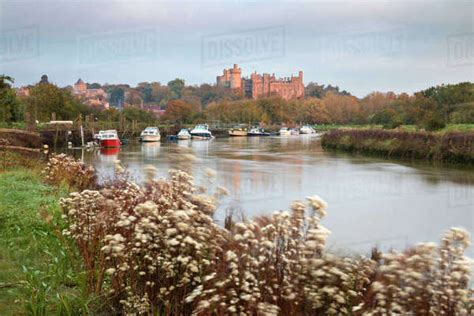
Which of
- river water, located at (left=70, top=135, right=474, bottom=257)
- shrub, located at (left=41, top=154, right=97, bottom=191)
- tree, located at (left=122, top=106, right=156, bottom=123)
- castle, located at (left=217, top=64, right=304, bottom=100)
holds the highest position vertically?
castle, located at (left=217, top=64, right=304, bottom=100)

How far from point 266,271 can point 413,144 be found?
36.2 m

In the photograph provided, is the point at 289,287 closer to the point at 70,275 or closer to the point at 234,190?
the point at 70,275

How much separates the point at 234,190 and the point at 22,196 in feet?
30.7

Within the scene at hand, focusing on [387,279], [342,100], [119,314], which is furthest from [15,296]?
[342,100]

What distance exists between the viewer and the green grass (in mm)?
5078

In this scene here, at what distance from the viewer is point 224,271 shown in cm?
432

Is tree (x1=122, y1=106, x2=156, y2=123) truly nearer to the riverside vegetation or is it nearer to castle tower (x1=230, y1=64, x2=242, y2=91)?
castle tower (x1=230, y1=64, x2=242, y2=91)

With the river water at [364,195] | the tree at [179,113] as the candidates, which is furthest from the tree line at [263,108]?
the river water at [364,195]

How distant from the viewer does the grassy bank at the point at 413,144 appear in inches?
1316

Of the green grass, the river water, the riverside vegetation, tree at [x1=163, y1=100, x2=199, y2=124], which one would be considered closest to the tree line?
tree at [x1=163, y1=100, x2=199, y2=124]

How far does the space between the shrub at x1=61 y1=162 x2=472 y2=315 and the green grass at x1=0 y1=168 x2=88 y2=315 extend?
0.44 m

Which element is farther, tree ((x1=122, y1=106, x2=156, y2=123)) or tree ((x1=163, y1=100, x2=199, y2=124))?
tree ((x1=163, y1=100, x2=199, y2=124))

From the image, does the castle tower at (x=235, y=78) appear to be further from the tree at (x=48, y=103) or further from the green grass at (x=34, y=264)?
the green grass at (x=34, y=264)

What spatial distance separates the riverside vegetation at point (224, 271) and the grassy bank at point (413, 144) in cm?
3060
